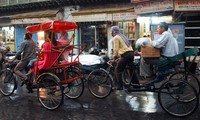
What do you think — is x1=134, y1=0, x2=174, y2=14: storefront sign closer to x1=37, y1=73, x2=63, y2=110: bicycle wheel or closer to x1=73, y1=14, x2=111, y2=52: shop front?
x1=73, y1=14, x2=111, y2=52: shop front

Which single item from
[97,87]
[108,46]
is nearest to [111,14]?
[108,46]

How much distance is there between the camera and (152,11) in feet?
49.7

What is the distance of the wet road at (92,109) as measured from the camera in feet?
20.7

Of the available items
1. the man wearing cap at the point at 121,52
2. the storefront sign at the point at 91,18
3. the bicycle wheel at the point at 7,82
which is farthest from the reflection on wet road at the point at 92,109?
the storefront sign at the point at 91,18

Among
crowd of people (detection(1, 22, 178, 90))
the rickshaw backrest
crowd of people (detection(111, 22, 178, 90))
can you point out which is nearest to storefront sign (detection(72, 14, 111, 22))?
crowd of people (detection(1, 22, 178, 90))

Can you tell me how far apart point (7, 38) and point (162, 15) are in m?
15.5

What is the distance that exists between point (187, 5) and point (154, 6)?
6.35 ft

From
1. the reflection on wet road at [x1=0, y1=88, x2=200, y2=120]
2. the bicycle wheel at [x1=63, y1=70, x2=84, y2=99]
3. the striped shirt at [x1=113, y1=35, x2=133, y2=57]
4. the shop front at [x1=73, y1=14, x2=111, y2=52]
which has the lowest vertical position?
the reflection on wet road at [x1=0, y1=88, x2=200, y2=120]

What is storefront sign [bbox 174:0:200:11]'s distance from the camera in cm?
1338

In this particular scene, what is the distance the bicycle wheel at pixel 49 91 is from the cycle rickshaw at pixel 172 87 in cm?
141

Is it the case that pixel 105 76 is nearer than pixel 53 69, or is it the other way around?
pixel 53 69

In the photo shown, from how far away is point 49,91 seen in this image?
7273 mm

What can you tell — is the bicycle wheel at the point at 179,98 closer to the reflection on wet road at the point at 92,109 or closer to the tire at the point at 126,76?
the reflection on wet road at the point at 92,109

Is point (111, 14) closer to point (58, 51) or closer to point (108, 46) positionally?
point (108, 46)
